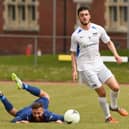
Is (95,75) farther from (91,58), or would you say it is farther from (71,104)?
(71,104)

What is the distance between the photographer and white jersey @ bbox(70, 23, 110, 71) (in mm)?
13078

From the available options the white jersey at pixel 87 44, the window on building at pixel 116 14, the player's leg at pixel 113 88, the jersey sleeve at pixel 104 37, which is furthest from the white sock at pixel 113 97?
the window on building at pixel 116 14

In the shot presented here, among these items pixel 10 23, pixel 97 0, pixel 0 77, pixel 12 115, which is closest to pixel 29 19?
pixel 10 23

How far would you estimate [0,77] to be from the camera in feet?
92.9

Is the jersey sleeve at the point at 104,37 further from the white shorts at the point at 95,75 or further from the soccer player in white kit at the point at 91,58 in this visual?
the white shorts at the point at 95,75

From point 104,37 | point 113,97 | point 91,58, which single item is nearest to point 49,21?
point 113,97

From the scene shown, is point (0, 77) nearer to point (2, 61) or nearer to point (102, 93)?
point (2, 61)

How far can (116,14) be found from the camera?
155ft

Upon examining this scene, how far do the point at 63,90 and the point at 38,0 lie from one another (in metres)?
25.5

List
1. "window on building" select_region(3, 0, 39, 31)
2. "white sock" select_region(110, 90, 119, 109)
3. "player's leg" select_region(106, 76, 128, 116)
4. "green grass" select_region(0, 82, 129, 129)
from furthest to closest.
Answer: "window on building" select_region(3, 0, 39, 31) → "white sock" select_region(110, 90, 119, 109) → "player's leg" select_region(106, 76, 128, 116) → "green grass" select_region(0, 82, 129, 129)

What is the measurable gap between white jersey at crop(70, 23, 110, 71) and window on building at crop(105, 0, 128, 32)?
3341 centimetres

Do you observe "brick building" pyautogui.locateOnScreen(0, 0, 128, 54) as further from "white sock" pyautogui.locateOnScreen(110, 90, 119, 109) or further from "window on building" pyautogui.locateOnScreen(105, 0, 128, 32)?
"white sock" pyautogui.locateOnScreen(110, 90, 119, 109)

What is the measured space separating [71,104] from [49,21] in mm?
29507

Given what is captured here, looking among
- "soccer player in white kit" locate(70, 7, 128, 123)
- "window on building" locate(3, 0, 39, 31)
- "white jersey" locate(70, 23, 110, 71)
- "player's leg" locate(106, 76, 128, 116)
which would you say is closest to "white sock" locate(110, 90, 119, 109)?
"player's leg" locate(106, 76, 128, 116)
